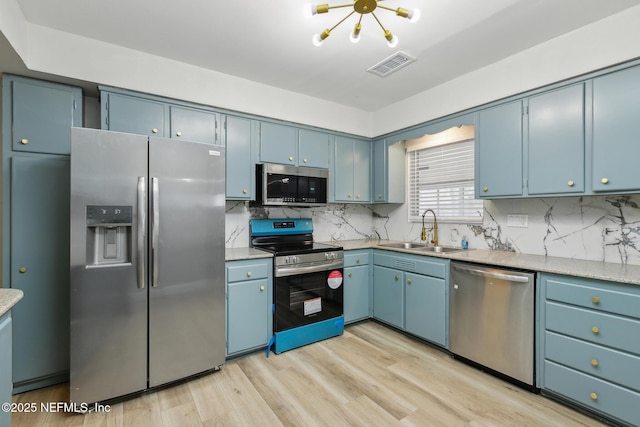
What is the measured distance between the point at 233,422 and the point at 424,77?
329 centimetres

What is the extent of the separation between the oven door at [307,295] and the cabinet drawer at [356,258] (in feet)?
0.47

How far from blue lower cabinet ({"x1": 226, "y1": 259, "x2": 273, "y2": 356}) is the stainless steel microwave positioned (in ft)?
2.27

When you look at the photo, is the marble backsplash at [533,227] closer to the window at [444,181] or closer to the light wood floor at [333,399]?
the window at [444,181]

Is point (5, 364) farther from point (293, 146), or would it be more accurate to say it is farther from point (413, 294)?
point (413, 294)

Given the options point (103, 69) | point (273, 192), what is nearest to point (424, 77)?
point (273, 192)

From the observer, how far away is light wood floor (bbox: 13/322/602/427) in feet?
6.03

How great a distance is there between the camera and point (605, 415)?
5.89 feet

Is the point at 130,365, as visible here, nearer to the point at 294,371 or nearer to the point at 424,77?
the point at 294,371

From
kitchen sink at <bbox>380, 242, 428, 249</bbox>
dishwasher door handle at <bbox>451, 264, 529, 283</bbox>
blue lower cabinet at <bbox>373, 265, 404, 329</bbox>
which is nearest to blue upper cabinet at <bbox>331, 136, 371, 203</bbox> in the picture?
kitchen sink at <bbox>380, 242, 428, 249</bbox>

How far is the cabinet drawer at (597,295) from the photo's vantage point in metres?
1.71

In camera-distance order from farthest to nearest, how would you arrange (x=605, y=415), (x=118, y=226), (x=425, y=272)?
(x=425, y=272) < (x=118, y=226) < (x=605, y=415)

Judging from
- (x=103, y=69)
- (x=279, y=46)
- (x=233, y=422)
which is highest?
(x=279, y=46)

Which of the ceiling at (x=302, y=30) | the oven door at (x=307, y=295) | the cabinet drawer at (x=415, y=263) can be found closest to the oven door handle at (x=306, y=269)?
the oven door at (x=307, y=295)

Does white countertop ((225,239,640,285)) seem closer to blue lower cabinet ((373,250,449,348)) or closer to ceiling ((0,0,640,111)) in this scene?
blue lower cabinet ((373,250,449,348))
